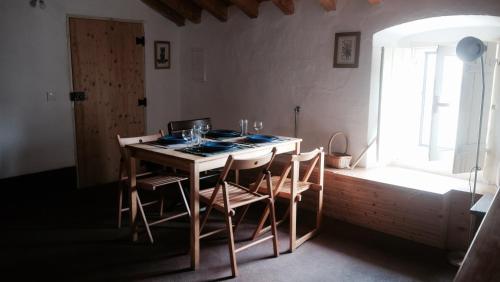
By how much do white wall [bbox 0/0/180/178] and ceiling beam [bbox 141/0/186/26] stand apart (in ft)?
1.19

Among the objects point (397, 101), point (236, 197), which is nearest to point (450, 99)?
point (397, 101)

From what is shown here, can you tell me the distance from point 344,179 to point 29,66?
3.50 meters

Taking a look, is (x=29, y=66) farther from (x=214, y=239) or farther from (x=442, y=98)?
(x=442, y=98)

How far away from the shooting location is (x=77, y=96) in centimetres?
480

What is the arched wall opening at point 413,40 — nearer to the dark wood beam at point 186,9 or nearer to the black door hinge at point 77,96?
the dark wood beam at point 186,9

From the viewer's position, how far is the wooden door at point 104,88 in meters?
4.81

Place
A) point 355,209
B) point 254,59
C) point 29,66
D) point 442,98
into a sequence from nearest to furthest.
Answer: point 355,209, point 442,98, point 29,66, point 254,59

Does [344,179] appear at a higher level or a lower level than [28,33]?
lower

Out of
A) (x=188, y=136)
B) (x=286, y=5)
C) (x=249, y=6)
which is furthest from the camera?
(x=249, y=6)

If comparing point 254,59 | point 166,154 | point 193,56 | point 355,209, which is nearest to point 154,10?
point 193,56

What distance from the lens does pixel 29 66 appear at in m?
4.40

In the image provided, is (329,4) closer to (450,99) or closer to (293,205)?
(450,99)

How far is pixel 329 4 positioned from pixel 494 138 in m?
1.96

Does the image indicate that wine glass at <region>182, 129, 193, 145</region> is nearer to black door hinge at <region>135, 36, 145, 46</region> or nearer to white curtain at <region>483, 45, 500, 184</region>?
black door hinge at <region>135, 36, 145, 46</region>
